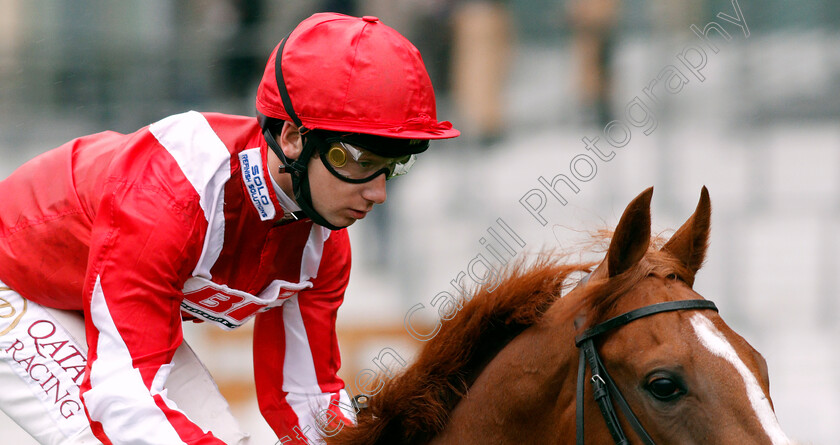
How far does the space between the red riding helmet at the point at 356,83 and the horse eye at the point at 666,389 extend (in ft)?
2.15

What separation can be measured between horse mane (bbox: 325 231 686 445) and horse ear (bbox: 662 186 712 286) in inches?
2.1

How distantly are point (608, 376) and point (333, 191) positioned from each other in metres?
0.69

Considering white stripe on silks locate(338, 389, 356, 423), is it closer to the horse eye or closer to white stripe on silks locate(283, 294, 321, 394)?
white stripe on silks locate(283, 294, 321, 394)

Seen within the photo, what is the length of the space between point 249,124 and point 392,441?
2.62ft

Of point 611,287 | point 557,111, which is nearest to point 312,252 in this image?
point 611,287

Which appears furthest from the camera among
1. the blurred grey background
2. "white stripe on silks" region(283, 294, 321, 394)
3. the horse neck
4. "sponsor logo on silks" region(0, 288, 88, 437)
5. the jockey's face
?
the blurred grey background

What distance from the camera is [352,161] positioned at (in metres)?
1.78

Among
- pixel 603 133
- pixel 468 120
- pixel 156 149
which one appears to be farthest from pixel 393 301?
pixel 156 149

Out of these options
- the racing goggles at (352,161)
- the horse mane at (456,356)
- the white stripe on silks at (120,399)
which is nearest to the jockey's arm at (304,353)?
the horse mane at (456,356)

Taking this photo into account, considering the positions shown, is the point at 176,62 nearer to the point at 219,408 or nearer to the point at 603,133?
the point at 603,133

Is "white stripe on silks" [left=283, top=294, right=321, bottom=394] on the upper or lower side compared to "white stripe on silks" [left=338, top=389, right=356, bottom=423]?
upper

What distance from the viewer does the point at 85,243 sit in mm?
1898

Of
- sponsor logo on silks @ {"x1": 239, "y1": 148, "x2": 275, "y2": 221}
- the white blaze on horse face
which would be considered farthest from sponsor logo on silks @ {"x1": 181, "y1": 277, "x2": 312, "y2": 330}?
the white blaze on horse face

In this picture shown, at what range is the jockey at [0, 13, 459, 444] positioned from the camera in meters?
1.67
